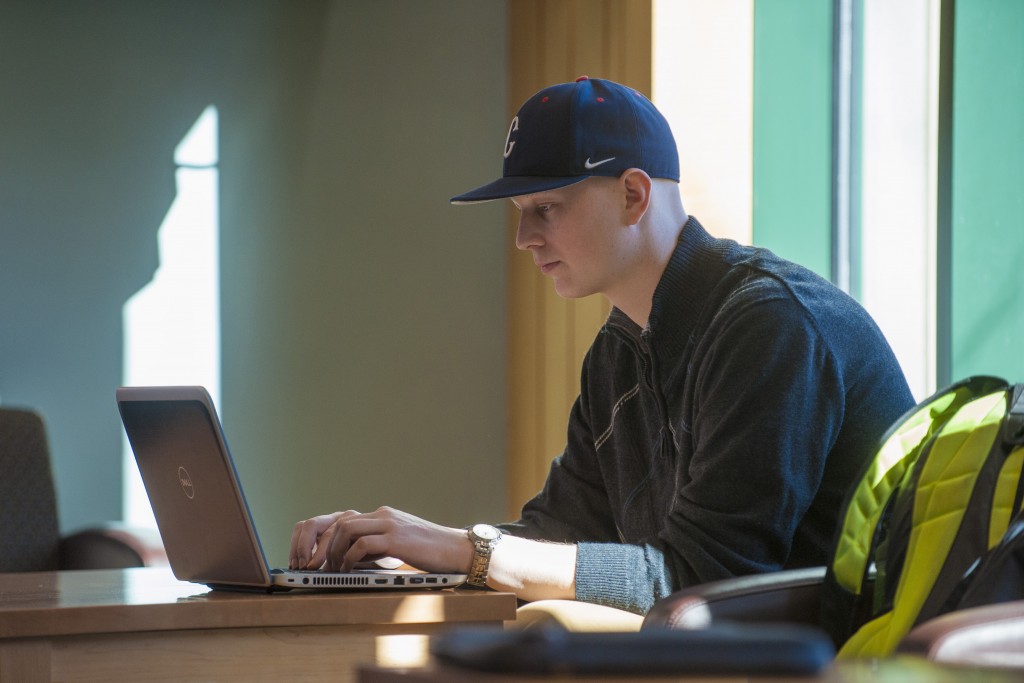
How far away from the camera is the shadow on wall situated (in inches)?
148

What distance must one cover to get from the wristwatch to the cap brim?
522 millimetres

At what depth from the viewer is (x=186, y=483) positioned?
1502 millimetres

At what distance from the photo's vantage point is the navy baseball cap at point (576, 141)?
1873 millimetres

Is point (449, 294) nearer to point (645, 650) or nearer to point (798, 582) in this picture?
point (798, 582)

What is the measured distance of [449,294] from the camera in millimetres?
4090

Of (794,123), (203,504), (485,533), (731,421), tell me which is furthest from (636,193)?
(794,123)

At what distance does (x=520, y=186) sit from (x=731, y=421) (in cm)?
49

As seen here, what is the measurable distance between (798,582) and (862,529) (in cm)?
10

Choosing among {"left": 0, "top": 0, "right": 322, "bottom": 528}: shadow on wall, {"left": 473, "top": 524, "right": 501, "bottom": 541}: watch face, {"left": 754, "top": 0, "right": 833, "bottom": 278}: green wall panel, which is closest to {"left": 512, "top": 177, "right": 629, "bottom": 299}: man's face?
{"left": 473, "top": 524, "right": 501, "bottom": 541}: watch face

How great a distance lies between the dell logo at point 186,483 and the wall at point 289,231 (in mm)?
2458

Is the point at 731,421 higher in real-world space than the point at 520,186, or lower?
lower

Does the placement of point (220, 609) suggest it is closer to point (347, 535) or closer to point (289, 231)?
point (347, 535)

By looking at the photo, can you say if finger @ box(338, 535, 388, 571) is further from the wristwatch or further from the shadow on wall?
the shadow on wall

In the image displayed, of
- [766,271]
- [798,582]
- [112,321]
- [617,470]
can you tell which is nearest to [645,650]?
[798,582]
